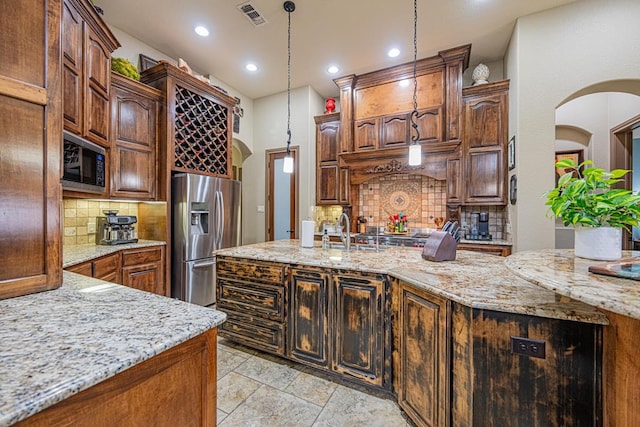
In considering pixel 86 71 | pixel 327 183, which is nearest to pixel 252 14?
pixel 86 71

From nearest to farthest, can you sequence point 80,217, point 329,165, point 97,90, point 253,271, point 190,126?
1. point 253,271
2. point 97,90
3. point 80,217
4. point 190,126
5. point 329,165

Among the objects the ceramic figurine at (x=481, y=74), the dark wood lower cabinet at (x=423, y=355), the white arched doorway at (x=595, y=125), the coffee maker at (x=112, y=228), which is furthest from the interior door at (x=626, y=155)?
the coffee maker at (x=112, y=228)

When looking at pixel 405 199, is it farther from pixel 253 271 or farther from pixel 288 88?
pixel 253 271

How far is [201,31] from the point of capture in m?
3.32

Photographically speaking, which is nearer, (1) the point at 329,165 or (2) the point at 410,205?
(2) the point at 410,205

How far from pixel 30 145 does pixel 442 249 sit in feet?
7.31


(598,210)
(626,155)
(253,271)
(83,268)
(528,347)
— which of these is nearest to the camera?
(528,347)

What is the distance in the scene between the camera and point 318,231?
482 cm

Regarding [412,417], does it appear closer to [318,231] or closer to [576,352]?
[576,352]

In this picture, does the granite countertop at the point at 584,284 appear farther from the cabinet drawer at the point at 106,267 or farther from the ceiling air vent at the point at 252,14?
the ceiling air vent at the point at 252,14

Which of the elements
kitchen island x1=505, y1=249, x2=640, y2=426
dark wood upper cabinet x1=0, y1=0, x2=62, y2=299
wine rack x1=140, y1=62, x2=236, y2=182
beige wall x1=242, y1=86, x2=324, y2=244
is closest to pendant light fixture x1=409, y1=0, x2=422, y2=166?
kitchen island x1=505, y1=249, x2=640, y2=426

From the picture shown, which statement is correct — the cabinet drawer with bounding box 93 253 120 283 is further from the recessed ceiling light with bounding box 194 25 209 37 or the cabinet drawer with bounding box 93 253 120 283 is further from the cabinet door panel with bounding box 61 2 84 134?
the recessed ceiling light with bounding box 194 25 209 37

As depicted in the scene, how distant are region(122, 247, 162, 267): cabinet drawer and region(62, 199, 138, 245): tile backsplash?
0.58 meters

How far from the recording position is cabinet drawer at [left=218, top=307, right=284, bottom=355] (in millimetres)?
2201
